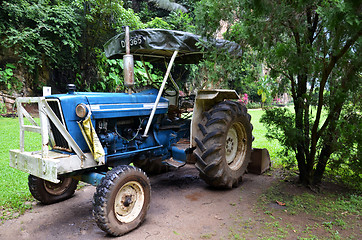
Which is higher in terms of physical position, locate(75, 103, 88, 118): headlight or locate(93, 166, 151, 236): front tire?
locate(75, 103, 88, 118): headlight

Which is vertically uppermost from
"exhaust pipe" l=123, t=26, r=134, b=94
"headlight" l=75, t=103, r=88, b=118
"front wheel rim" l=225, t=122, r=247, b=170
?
"exhaust pipe" l=123, t=26, r=134, b=94

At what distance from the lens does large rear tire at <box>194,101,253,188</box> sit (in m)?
4.03

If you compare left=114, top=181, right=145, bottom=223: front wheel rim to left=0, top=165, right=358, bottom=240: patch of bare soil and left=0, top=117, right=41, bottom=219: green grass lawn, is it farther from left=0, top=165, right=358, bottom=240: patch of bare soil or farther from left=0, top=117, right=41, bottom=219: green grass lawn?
left=0, top=117, right=41, bottom=219: green grass lawn

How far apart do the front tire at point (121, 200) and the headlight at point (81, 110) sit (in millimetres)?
771

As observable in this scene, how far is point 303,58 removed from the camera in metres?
3.38

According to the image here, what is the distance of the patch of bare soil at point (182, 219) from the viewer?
3.02 metres

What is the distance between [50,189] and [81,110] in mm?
1501

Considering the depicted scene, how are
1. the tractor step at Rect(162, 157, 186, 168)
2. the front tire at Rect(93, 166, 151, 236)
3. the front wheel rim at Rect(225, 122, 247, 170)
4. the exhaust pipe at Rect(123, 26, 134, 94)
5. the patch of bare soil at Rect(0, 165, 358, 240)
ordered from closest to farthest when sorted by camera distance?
the front tire at Rect(93, 166, 151, 236)
the patch of bare soil at Rect(0, 165, 358, 240)
the exhaust pipe at Rect(123, 26, 134, 94)
the tractor step at Rect(162, 157, 186, 168)
the front wheel rim at Rect(225, 122, 247, 170)

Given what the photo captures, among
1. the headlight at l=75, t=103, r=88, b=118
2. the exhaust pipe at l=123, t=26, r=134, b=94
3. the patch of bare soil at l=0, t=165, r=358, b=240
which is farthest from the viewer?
the exhaust pipe at l=123, t=26, r=134, b=94

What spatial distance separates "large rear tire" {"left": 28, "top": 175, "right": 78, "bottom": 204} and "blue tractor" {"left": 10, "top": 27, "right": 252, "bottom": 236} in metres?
0.01

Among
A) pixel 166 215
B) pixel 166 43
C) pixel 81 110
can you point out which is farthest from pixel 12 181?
pixel 166 43

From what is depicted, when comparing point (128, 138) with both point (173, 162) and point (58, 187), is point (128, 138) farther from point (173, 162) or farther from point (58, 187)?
point (58, 187)

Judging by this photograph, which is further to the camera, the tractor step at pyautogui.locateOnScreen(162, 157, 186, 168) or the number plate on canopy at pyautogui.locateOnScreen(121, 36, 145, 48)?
the tractor step at pyautogui.locateOnScreen(162, 157, 186, 168)

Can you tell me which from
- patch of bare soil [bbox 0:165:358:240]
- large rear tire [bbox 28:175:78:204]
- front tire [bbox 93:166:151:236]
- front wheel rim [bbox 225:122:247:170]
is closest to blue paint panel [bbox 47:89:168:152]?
front tire [bbox 93:166:151:236]
